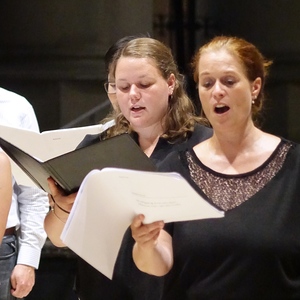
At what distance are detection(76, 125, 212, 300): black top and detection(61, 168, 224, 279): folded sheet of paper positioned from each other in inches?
13.3

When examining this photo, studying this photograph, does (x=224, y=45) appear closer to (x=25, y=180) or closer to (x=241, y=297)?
(x=241, y=297)

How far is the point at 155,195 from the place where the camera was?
51.4 inches

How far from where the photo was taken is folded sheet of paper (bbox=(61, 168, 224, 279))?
1272 millimetres

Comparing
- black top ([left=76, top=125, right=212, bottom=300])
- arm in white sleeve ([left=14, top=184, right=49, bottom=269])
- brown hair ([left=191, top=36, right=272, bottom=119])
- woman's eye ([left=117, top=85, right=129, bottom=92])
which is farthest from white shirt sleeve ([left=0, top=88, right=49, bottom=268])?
brown hair ([left=191, top=36, right=272, bottom=119])

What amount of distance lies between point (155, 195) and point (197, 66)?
0.42 m

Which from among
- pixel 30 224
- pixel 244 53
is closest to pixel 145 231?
pixel 244 53

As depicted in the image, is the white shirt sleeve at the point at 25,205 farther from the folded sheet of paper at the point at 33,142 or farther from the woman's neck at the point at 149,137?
the woman's neck at the point at 149,137

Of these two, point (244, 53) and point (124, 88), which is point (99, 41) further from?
point (244, 53)

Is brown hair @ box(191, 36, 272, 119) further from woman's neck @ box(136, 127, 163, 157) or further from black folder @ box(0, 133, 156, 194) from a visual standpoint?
woman's neck @ box(136, 127, 163, 157)

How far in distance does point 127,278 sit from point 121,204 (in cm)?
52

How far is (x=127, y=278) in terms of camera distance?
6.04 ft

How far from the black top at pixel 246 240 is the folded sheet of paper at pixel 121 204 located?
0.39 feet

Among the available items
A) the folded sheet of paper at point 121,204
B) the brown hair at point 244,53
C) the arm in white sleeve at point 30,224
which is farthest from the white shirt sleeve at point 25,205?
the brown hair at point 244,53

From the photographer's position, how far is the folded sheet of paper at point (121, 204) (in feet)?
4.17
